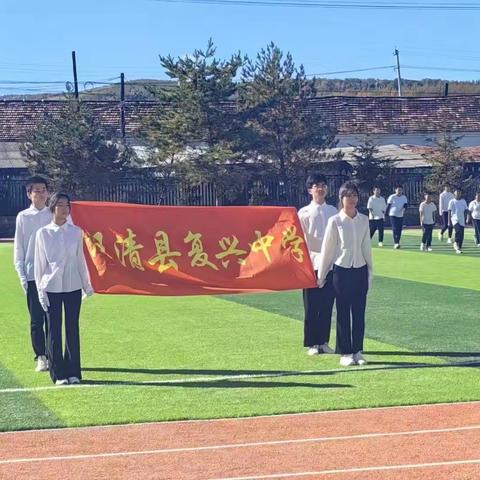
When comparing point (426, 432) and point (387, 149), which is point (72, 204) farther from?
point (387, 149)

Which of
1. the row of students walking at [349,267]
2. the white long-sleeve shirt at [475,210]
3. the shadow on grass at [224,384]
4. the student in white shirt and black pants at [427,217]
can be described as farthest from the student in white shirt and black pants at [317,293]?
the white long-sleeve shirt at [475,210]

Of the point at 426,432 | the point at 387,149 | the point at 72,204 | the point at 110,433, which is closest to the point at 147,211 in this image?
the point at 72,204

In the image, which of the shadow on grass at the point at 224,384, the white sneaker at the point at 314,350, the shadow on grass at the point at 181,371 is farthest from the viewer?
the white sneaker at the point at 314,350

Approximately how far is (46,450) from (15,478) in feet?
2.46

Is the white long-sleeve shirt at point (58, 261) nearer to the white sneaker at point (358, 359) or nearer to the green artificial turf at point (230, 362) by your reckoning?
the green artificial turf at point (230, 362)

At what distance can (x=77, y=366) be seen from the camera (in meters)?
10.8

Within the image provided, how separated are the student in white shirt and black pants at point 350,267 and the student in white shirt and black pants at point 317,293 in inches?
27.5

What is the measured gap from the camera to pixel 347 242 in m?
11.4

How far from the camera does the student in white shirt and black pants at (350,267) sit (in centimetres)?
1143

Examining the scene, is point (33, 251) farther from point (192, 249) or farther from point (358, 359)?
point (358, 359)

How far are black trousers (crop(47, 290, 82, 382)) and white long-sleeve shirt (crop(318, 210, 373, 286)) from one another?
9.12 feet

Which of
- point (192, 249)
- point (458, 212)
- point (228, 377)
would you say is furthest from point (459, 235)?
point (228, 377)

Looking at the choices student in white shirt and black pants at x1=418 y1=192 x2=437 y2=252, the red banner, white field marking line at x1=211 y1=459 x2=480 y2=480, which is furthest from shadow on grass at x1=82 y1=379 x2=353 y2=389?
student in white shirt and black pants at x1=418 y1=192 x2=437 y2=252

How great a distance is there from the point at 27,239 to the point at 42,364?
54.2 inches
